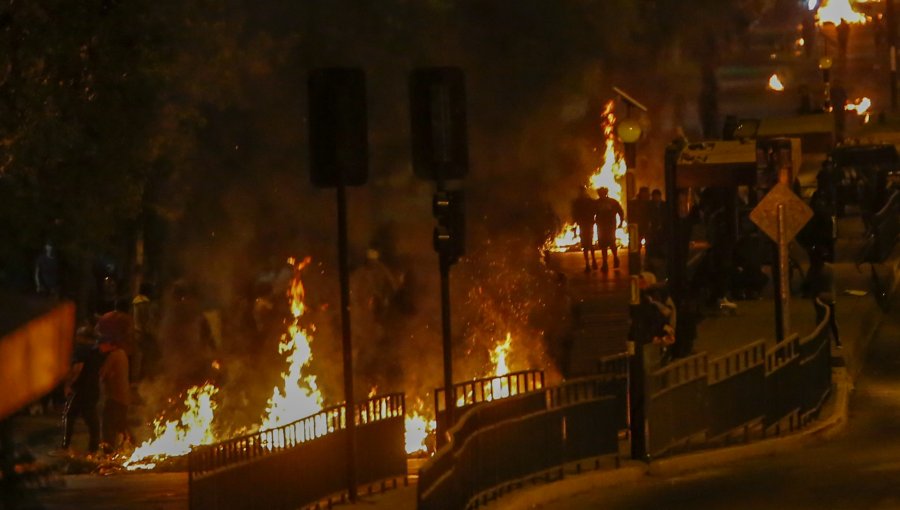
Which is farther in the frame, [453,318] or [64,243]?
[453,318]

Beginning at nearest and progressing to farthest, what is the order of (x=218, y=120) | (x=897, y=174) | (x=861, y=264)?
(x=218, y=120) < (x=861, y=264) < (x=897, y=174)

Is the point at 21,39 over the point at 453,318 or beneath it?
over

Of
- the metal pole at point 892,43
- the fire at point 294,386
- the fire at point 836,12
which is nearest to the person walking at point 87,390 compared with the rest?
the fire at point 294,386

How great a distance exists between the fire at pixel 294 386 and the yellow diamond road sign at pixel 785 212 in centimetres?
506

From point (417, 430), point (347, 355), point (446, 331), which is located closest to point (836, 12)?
point (417, 430)

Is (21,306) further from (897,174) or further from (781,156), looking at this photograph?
(897,174)

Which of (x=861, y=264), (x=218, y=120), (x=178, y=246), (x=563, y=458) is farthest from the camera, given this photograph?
(x=861, y=264)

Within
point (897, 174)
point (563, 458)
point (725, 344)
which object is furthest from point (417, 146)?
point (897, 174)

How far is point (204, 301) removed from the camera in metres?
18.5

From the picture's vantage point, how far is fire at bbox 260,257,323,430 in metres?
17.5

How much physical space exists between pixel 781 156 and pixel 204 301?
6.76 metres

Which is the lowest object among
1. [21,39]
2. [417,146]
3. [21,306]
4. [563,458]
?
[563,458]

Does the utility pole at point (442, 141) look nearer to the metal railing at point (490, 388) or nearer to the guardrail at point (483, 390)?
the guardrail at point (483, 390)

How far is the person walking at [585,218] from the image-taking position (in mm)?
23625
